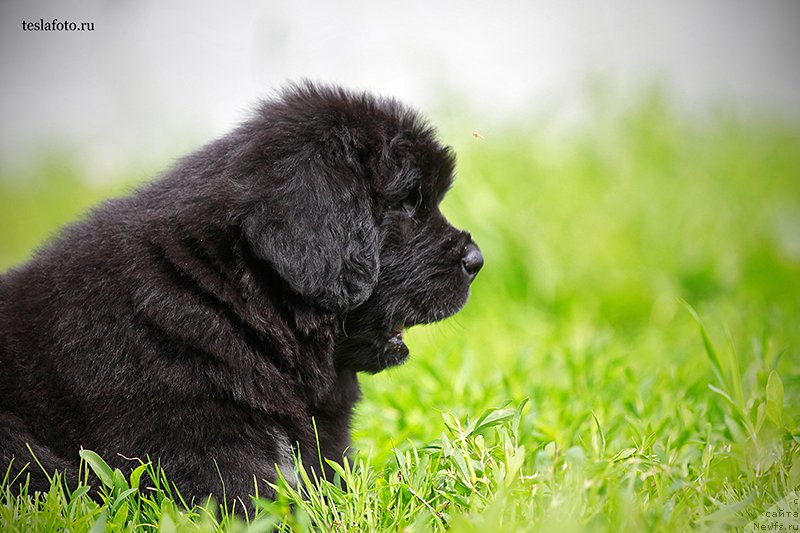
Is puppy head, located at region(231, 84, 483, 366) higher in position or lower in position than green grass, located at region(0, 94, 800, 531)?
higher

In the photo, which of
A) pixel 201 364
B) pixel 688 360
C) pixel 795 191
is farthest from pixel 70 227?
pixel 795 191

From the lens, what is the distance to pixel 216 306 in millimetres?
2355

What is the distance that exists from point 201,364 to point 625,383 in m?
1.98

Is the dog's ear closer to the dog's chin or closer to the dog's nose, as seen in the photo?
the dog's chin

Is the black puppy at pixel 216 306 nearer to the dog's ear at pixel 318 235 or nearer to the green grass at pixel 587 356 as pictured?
the dog's ear at pixel 318 235

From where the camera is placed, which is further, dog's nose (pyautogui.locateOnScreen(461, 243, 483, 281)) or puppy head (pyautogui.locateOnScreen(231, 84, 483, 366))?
dog's nose (pyautogui.locateOnScreen(461, 243, 483, 281))

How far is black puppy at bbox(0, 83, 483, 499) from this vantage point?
2.26 m

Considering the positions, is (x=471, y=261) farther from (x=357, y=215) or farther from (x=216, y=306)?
(x=216, y=306)

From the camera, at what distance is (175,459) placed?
223cm

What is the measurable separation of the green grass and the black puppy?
0.60ft

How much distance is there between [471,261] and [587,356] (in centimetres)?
106

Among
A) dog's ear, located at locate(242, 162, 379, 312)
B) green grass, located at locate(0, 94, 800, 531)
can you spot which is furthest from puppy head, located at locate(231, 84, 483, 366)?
green grass, located at locate(0, 94, 800, 531)

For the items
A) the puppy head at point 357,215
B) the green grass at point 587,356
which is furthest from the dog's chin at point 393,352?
the green grass at point 587,356

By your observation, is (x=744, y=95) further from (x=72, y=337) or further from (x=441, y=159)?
(x=72, y=337)
